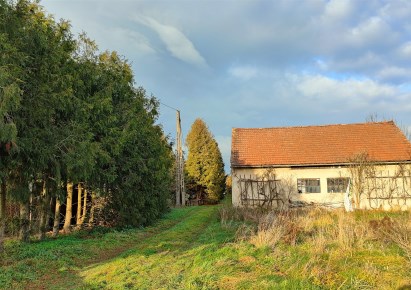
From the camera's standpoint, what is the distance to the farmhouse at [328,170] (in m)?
22.2

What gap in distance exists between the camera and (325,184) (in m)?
23.2

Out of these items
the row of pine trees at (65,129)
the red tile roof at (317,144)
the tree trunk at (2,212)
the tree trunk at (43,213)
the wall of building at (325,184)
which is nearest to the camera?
the row of pine trees at (65,129)

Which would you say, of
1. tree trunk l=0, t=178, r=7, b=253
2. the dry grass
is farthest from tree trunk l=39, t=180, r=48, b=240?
the dry grass

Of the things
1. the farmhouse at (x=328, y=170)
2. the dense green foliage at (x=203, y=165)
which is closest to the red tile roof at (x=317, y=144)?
the farmhouse at (x=328, y=170)

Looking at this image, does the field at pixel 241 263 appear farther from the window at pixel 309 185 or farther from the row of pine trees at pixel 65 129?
the window at pixel 309 185

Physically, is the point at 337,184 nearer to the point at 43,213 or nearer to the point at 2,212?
the point at 43,213

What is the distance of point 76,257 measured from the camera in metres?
11.1

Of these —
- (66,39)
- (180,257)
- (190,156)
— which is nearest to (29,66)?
(66,39)

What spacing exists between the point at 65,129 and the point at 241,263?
7.26m

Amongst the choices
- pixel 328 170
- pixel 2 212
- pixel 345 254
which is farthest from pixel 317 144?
pixel 2 212

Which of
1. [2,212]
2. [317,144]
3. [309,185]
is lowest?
[2,212]

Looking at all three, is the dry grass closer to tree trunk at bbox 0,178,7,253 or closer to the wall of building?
tree trunk at bbox 0,178,7,253

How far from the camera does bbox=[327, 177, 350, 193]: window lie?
22953 millimetres

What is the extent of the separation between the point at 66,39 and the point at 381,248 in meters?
12.7
